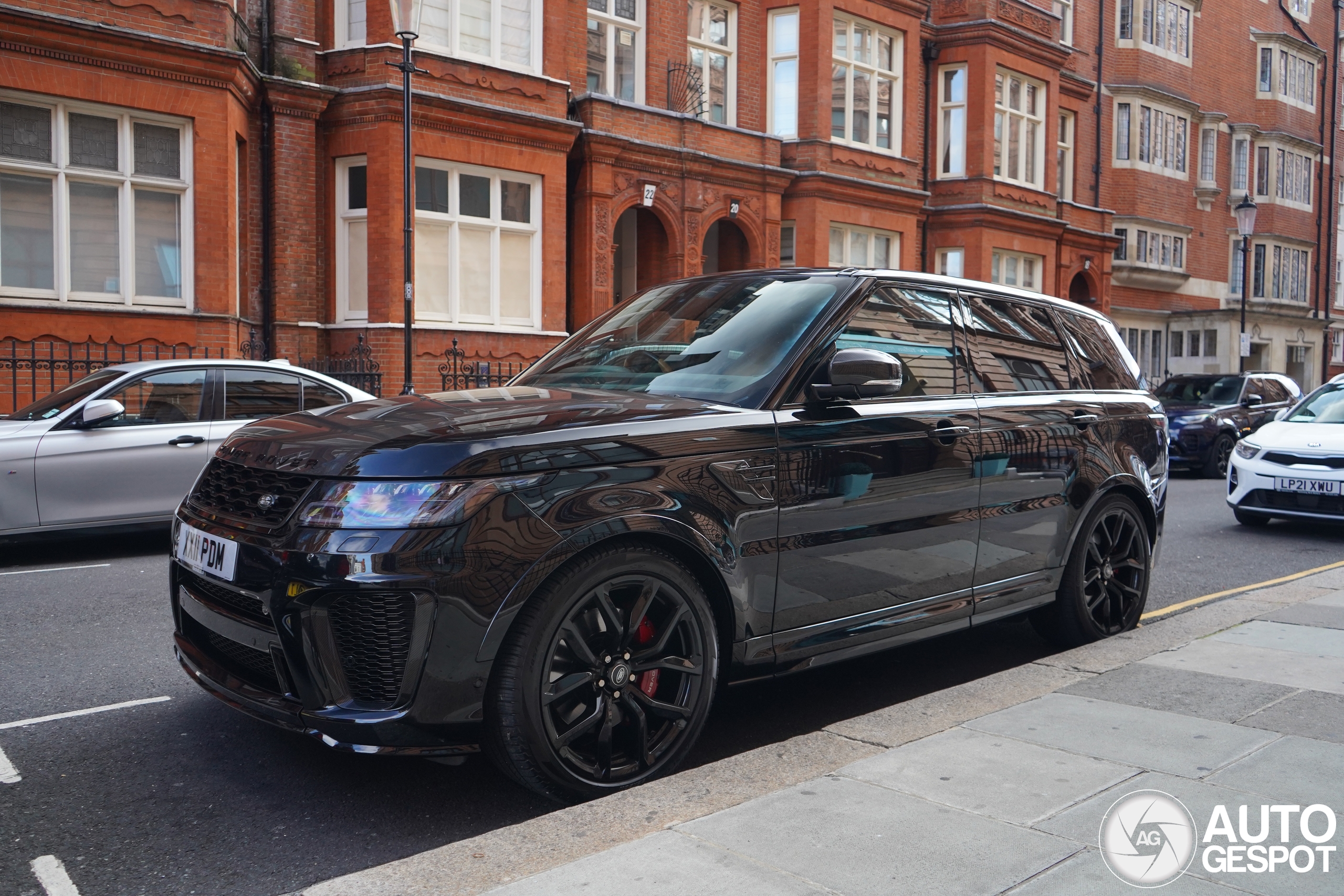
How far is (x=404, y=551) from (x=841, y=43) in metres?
22.4

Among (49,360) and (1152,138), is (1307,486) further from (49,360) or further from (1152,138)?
(1152,138)

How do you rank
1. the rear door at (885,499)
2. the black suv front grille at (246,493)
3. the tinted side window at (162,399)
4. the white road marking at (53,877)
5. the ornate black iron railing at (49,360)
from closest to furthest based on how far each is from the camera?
the white road marking at (53,877) → the black suv front grille at (246,493) → the rear door at (885,499) → the tinted side window at (162,399) → the ornate black iron railing at (49,360)

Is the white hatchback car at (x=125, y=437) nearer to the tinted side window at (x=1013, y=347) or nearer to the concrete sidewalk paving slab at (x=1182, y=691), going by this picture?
the tinted side window at (x=1013, y=347)

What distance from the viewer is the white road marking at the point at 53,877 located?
9.75 ft

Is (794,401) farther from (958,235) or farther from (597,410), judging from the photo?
(958,235)

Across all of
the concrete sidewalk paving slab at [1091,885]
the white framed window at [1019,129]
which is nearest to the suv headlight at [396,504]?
the concrete sidewalk paving slab at [1091,885]

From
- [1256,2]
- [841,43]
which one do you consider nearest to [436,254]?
[841,43]

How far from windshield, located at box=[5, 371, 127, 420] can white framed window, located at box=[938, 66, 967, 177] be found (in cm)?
2180

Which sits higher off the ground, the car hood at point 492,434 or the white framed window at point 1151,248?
the white framed window at point 1151,248

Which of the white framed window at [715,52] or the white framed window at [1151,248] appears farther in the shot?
the white framed window at [1151,248]

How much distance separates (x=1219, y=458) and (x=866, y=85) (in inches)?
428

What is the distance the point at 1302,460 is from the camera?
10.6 meters

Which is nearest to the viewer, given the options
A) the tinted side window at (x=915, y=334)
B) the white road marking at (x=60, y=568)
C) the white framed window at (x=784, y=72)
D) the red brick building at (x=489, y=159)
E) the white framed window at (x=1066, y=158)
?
the tinted side window at (x=915, y=334)

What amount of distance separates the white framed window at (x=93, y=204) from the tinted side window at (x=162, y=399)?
257 inches
